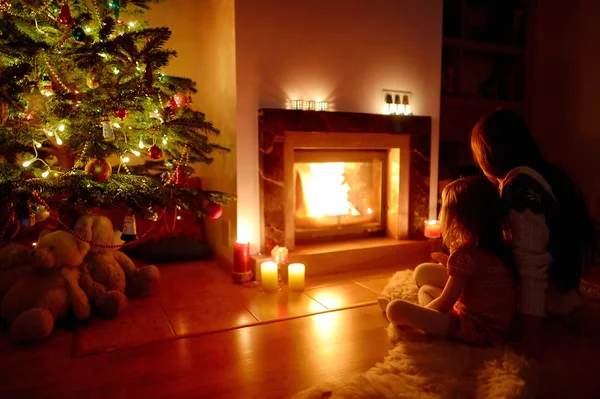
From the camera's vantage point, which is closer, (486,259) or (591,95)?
(486,259)

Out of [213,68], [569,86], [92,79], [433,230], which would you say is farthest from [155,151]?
[569,86]

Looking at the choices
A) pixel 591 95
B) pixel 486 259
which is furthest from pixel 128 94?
pixel 591 95

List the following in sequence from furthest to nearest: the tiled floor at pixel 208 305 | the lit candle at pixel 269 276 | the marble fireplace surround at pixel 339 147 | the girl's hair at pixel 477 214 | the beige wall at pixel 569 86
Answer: the beige wall at pixel 569 86 < the marble fireplace surround at pixel 339 147 < the lit candle at pixel 269 276 < the tiled floor at pixel 208 305 < the girl's hair at pixel 477 214

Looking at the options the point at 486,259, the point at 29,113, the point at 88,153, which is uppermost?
the point at 29,113

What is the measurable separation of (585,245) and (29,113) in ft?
7.67

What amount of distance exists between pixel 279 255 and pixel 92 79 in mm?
1327

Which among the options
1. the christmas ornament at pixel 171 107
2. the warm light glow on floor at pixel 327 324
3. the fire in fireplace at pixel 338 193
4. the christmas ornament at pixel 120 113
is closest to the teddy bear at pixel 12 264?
the christmas ornament at pixel 120 113

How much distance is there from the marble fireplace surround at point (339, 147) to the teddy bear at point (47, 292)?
A: 3.58 feet

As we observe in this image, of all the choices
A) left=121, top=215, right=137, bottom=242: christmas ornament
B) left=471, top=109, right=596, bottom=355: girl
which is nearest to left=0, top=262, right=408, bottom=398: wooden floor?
left=121, top=215, right=137, bottom=242: christmas ornament

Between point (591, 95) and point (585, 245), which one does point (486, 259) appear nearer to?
point (585, 245)

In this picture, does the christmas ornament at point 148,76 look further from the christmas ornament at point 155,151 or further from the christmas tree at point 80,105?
the christmas ornament at point 155,151

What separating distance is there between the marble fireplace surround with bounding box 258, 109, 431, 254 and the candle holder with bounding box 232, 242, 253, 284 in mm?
163

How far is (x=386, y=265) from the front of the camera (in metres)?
3.06

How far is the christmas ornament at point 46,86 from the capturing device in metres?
2.00
